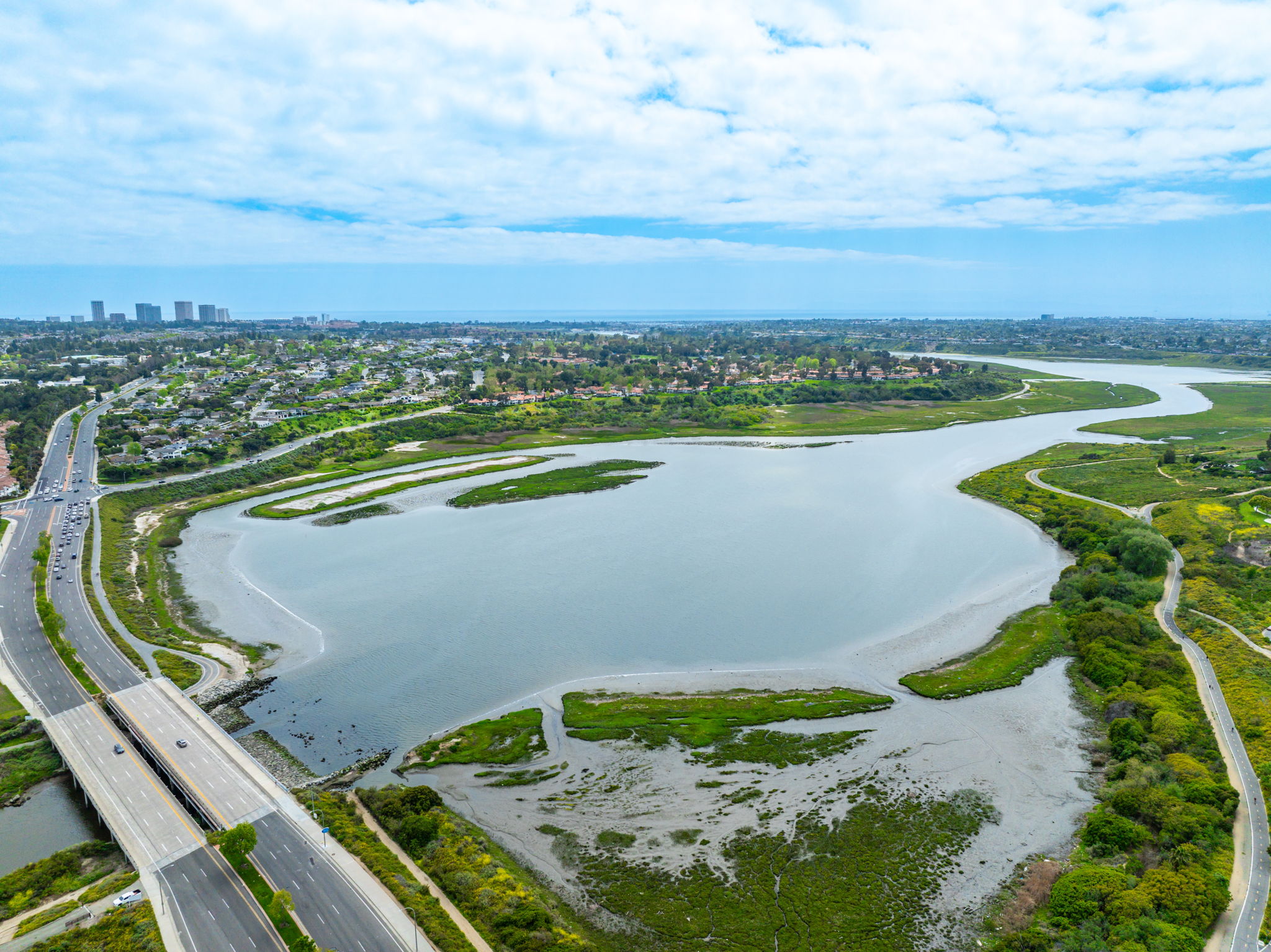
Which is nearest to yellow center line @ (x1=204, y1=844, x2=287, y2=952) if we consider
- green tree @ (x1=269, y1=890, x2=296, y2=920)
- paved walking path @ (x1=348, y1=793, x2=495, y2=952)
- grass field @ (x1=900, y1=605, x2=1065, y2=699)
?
green tree @ (x1=269, y1=890, x2=296, y2=920)

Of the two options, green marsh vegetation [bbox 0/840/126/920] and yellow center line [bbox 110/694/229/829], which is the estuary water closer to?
yellow center line [bbox 110/694/229/829]

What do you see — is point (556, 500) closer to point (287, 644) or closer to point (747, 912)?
point (287, 644)

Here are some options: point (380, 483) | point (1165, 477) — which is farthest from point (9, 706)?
point (1165, 477)

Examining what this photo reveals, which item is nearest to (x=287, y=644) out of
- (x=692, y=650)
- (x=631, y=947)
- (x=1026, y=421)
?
(x=692, y=650)

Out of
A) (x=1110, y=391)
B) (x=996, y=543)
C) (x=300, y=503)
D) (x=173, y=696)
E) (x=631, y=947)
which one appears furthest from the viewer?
(x=1110, y=391)

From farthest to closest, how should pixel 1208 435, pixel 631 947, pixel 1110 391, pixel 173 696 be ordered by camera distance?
pixel 1110 391, pixel 1208 435, pixel 173 696, pixel 631 947

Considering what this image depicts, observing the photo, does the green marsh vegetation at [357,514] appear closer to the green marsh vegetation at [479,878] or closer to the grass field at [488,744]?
the grass field at [488,744]

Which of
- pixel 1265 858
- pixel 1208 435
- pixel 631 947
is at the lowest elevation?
pixel 631 947
